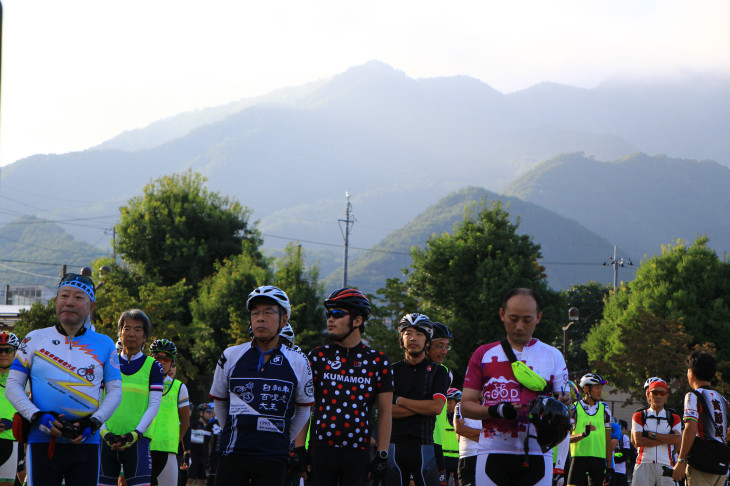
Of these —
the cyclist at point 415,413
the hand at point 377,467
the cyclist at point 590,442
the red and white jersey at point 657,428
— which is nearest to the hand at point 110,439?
the cyclist at point 415,413

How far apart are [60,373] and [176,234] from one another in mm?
46936

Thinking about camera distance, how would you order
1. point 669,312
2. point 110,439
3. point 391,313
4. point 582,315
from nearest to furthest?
point 110,439 → point 391,313 → point 669,312 → point 582,315

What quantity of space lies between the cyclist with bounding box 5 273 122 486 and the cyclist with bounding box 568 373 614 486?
9.61 metres

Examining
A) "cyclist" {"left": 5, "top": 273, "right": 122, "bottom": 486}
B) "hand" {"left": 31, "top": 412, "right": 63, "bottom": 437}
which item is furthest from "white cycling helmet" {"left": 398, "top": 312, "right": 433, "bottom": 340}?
"hand" {"left": 31, "top": 412, "right": 63, "bottom": 437}

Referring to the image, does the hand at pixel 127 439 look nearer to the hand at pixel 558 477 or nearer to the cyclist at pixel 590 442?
the hand at pixel 558 477

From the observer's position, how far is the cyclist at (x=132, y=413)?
29.2 feet

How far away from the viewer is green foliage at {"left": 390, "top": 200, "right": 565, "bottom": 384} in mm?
47781

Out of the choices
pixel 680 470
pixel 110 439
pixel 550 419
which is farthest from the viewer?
pixel 680 470

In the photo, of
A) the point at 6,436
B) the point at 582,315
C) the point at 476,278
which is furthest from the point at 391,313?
the point at 582,315

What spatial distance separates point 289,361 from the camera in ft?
22.3

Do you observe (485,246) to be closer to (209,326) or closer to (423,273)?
(423,273)

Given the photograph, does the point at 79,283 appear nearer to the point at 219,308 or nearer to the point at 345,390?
the point at 345,390

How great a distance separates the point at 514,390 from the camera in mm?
6531

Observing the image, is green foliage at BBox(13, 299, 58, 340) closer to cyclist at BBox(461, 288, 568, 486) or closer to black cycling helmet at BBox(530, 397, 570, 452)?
cyclist at BBox(461, 288, 568, 486)
